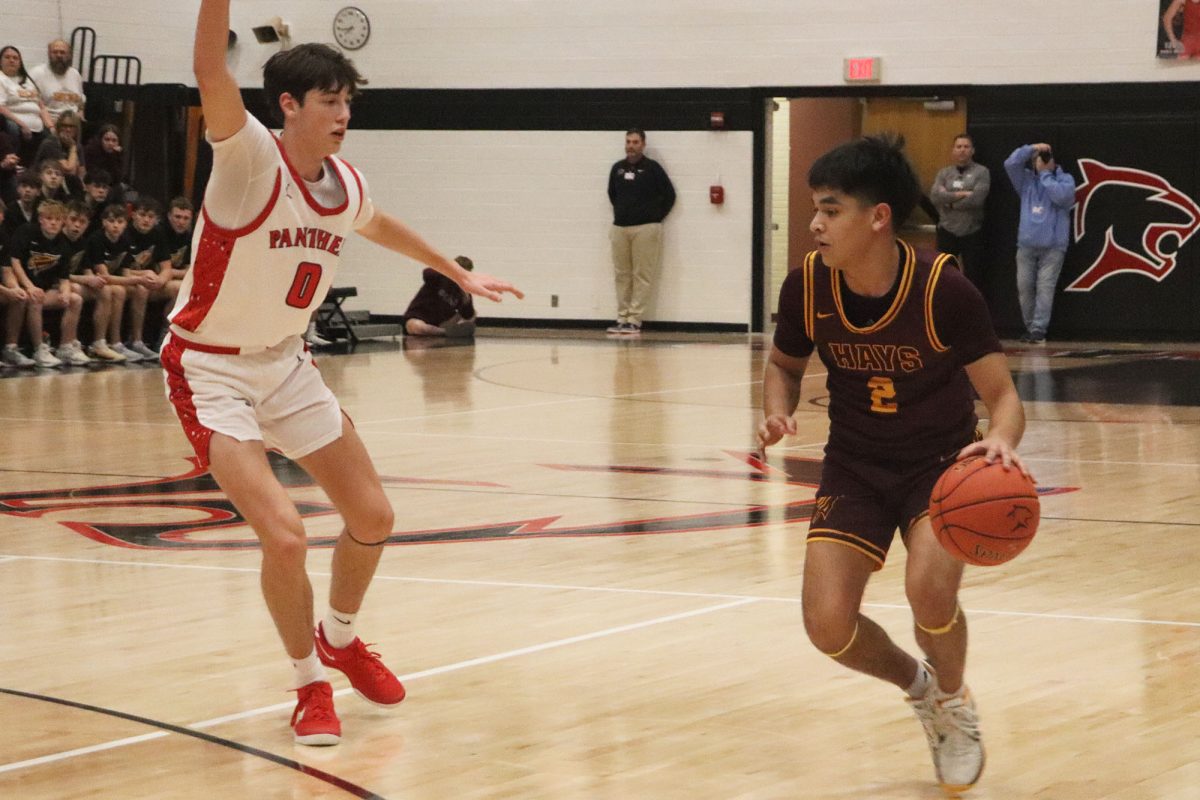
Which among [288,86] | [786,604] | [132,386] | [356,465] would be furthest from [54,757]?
[132,386]

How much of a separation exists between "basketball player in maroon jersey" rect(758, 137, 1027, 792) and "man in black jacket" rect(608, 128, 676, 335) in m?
16.2

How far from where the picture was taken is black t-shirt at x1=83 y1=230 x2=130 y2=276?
51.8ft

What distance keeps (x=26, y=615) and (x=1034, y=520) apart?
3.49 m

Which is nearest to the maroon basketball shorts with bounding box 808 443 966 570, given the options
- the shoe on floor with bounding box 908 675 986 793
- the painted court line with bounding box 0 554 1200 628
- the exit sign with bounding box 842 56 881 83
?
the shoe on floor with bounding box 908 675 986 793

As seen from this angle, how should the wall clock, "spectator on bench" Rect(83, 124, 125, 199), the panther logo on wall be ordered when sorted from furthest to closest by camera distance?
the wall clock → the panther logo on wall → "spectator on bench" Rect(83, 124, 125, 199)

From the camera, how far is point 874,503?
13.8 ft

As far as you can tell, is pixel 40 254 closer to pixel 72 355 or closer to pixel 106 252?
pixel 106 252

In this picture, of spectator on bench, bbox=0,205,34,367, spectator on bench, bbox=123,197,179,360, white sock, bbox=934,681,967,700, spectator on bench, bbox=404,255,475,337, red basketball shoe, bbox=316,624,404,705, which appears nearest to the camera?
white sock, bbox=934,681,967,700

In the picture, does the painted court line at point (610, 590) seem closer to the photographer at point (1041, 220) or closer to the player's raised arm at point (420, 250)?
the player's raised arm at point (420, 250)

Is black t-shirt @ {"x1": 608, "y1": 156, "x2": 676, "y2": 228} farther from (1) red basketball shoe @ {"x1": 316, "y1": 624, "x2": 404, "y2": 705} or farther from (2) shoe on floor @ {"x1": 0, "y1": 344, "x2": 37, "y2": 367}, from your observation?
(1) red basketball shoe @ {"x1": 316, "y1": 624, "x2": 404, "y2": 705}

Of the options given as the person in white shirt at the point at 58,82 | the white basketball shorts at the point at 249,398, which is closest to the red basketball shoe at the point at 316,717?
→ the white basketball shorts at the point at 249,398

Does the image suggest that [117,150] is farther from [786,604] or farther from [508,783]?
[508,783]

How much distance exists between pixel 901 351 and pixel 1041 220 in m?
15.2

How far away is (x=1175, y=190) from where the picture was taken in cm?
1884
